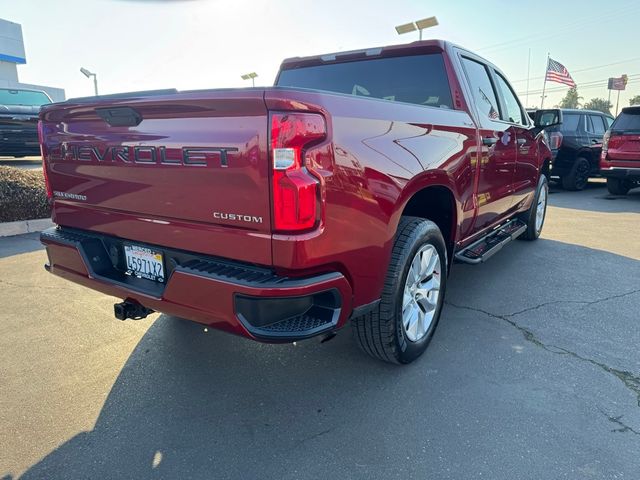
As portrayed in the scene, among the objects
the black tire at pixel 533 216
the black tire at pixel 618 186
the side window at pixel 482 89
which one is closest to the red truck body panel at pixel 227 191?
the side window at pixel 482 89

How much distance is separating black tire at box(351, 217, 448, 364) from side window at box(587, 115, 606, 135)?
1044cm

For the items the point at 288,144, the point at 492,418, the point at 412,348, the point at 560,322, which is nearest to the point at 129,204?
the point at 288,144

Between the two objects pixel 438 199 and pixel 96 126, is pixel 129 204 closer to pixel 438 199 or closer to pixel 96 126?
pixel 96 126

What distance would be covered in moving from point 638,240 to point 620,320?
3265mm

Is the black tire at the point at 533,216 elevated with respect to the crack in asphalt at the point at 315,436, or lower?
elevated

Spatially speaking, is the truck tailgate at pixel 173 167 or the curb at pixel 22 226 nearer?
the truck tailgate at pixel 173 167

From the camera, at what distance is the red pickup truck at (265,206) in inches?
75.7

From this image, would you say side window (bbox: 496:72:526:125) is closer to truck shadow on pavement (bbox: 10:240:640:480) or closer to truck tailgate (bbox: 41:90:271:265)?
truck shadow on pavement (bbox: 10:240:640:480)

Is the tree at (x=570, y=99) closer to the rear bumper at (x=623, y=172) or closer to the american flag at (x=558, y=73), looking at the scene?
the american flag at (x=558, y=73)

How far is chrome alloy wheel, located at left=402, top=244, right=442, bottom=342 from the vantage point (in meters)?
2.79

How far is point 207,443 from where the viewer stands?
221 centimetres

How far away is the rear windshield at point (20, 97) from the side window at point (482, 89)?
12.2m

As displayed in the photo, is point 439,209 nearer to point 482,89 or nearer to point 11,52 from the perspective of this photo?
point 482,89

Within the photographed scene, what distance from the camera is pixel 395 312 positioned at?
2.54 m
